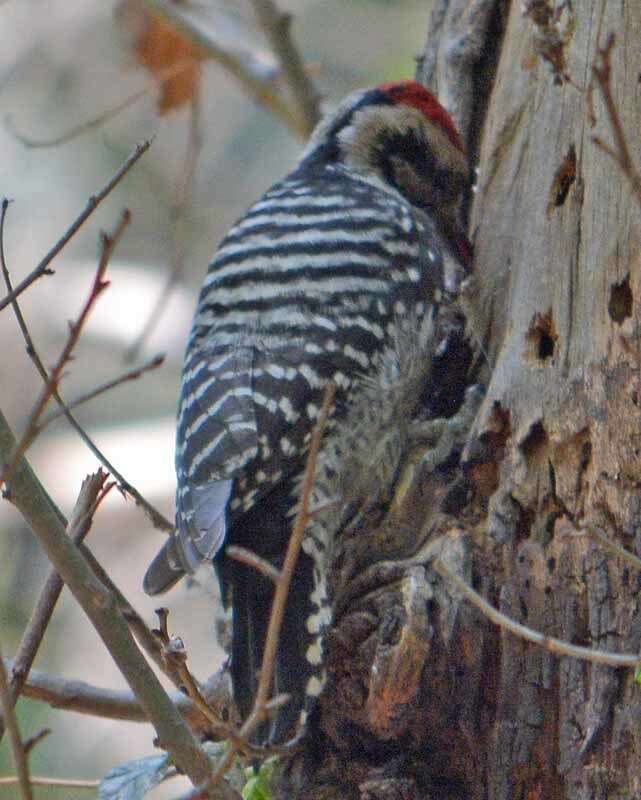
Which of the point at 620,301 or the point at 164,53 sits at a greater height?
the point at 164,53

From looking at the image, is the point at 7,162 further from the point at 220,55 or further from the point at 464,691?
the point at 464,691

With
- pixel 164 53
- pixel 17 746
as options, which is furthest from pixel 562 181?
pixel 164 53

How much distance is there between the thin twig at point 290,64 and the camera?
397 cm

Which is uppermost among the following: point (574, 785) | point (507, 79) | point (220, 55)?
point (220, 55)

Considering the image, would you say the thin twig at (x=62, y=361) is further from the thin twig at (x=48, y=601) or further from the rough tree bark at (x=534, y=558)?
the rough tree bark at (x=534, y=558)

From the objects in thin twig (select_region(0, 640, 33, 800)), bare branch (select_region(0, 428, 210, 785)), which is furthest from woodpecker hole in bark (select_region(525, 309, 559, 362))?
thin twig (select_region(0, 640, 33, 800))

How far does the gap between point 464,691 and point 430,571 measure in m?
0.21

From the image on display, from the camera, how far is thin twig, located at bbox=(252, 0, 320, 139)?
3975mm

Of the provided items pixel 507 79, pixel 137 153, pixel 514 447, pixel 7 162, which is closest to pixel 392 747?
pixel 514 447

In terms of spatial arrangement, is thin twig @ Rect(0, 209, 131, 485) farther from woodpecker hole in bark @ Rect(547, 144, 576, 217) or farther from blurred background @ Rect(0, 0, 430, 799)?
blurred background @ Rect(0, 0, 430, 799)

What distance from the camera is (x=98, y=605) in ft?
4.84

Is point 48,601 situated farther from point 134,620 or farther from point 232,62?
point 232,62

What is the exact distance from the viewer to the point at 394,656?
2.08m

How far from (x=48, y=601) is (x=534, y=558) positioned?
91 centimetres
